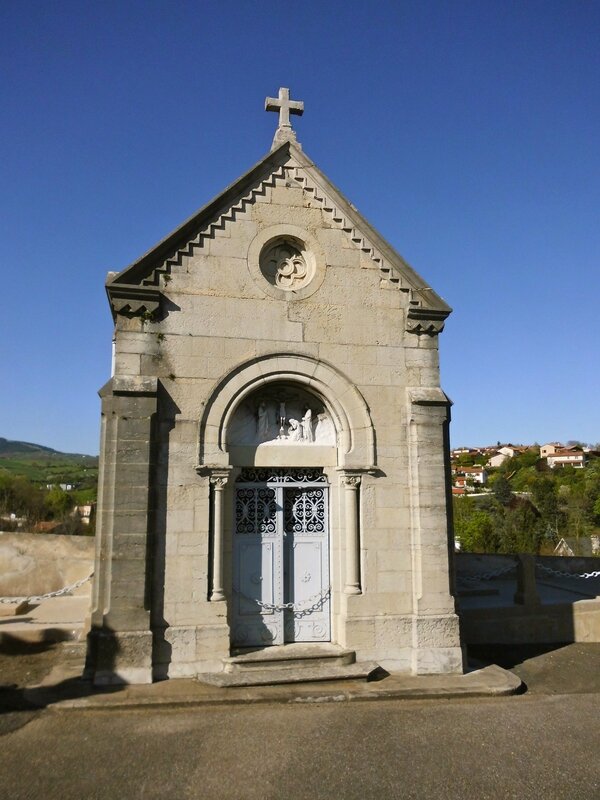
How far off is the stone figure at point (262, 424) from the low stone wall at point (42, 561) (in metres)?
6.55

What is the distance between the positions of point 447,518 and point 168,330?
4976 millimetres

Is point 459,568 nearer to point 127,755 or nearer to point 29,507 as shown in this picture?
point 127,755

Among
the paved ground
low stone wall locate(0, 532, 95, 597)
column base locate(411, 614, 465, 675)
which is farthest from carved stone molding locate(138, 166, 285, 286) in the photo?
low stone wall locate(0, 532, 95, 597)

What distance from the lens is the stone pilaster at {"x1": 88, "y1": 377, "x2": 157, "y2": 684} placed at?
7785 mm

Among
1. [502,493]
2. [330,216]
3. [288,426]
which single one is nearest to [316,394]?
[288,426]

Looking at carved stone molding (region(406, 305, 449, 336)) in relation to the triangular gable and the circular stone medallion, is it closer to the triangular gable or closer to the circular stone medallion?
the triangular gable

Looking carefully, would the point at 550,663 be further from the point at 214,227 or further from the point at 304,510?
the point at 214,227

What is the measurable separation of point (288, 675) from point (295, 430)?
3.44 m

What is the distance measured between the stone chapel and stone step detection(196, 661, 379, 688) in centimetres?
18

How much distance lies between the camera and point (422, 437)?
30.4ft

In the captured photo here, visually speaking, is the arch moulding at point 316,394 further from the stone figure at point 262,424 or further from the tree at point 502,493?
the tree at point 502,493

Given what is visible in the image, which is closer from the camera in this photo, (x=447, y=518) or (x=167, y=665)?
(x=167, y=665)

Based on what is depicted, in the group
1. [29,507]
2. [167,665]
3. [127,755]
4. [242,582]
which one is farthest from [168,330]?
[29,507]

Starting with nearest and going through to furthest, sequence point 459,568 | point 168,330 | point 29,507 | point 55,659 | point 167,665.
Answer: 1. point 167,665
2. point 168,330
3. point 55,659
4. point 459,568
5. point 29,507
